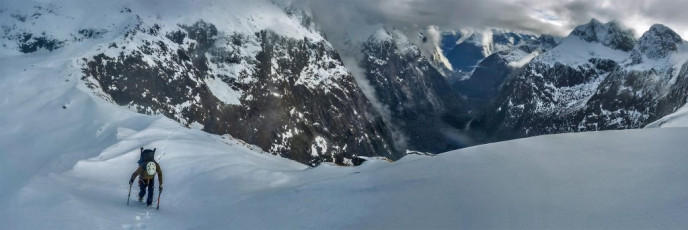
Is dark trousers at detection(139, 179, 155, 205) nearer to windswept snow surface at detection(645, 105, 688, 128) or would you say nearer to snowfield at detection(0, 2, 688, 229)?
snowfield at detection(0, 2, 688, 229)

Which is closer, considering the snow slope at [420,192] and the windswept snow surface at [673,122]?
the snow slope at [420,192]

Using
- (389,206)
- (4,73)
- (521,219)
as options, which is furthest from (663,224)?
(4,73)

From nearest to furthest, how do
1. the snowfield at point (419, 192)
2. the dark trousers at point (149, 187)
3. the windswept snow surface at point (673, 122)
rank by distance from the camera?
the snowfield at point (419, 192)
the dark trousers at point (149, 187)
the windswept snow surface at point (673, 122)

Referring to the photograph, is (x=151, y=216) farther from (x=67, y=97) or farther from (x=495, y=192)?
(x=67, y=97)

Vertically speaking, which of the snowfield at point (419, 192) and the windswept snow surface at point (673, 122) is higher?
the windswept snow surface at point (673, 122)

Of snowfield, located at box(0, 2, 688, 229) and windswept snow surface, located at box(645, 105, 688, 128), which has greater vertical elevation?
windswept snow surface, located at box(645, 105, 688, 128)

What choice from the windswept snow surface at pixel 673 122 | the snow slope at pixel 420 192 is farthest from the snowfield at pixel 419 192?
the windswept snow surface at pixel 673 122

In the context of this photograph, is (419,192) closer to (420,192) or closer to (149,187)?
(420,192)

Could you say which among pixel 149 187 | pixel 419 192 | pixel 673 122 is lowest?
pixel 149 187

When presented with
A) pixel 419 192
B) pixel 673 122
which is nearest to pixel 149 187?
pixel 419 192

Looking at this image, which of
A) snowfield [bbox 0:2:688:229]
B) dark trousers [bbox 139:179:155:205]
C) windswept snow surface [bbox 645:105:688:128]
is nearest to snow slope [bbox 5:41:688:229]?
snowfield [bbox 0:2:688:229]

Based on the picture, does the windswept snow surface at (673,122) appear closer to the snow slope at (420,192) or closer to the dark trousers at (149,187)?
the snow slope at (420,192)
